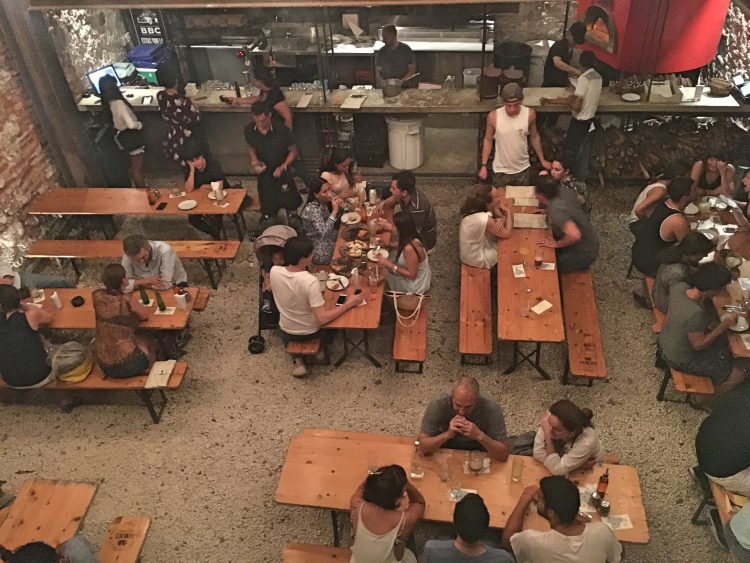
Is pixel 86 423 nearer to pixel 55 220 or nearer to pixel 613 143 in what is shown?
pixel 55 220

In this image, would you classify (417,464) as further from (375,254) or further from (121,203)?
(121,203)

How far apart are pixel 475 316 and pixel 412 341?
703mm

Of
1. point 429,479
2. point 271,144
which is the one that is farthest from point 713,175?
point 271,144

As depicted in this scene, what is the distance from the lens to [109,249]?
24.4 feet

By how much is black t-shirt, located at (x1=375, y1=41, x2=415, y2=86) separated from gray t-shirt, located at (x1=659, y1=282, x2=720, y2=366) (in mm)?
5254

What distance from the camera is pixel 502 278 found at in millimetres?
6168

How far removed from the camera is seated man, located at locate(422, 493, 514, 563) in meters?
3.53

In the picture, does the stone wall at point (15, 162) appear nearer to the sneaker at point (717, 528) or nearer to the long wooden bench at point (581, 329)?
the long wooden bench at point (581, 329)

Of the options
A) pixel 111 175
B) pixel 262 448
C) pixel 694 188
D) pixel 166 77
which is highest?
pixel 166 77

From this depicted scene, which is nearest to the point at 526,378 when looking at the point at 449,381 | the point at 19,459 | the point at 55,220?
the point at 449,381

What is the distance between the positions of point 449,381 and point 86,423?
3.71 metres

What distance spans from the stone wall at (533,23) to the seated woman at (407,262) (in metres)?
6.84

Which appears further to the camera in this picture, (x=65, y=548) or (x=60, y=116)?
(x=60, y=116)

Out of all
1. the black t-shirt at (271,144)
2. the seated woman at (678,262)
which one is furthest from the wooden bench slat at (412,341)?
the black t-shirt at (271,144)
